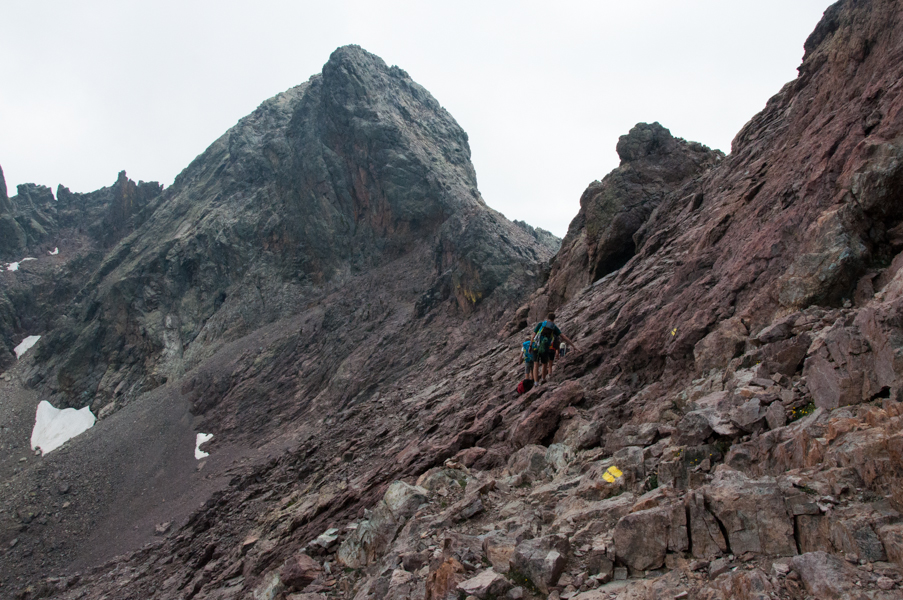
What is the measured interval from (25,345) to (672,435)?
327ft

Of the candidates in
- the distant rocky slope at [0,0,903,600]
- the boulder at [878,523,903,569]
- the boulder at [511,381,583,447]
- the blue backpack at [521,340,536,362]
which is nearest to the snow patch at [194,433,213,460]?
the distant rocky slope at [0,0,903,600]

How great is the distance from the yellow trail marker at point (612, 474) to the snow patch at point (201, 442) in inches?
1489

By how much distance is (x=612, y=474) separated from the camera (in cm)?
883

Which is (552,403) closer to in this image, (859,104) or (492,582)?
(492,582)

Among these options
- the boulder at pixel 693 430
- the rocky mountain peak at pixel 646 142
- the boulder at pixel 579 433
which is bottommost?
the boulder at pixel 579 433

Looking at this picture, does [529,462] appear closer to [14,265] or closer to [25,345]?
[25,345]

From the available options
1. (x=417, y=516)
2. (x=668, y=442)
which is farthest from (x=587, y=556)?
(x=417, y=516)

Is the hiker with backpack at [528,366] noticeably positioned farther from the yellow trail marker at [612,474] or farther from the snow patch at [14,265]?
the snow patch at [14,265]

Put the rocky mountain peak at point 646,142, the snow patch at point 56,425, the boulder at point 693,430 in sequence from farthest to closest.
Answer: the snow patch at point 56,425 → the rocky mountain peak at point 646,142 → the boulder at point 693,430

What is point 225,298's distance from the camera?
67.6m

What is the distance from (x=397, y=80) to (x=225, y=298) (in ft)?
133

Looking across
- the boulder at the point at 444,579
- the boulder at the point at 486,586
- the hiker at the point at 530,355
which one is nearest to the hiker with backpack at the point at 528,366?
the hiker at the point at 530,355

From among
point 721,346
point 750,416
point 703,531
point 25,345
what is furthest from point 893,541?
point 25,345

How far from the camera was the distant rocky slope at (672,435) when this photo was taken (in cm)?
609
